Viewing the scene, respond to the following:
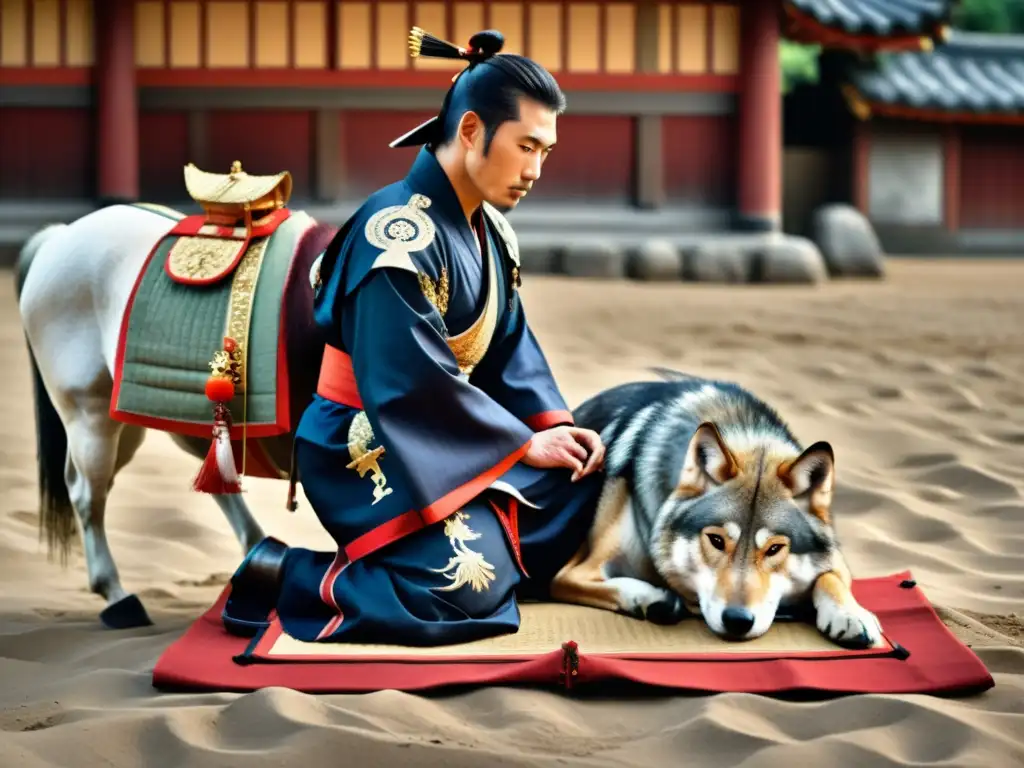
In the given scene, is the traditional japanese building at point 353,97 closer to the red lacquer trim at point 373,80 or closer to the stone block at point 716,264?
the red lacquer trim at point 373,80

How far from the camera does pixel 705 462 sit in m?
3.44

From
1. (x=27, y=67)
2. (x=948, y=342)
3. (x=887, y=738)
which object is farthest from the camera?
(x=27, y=67)

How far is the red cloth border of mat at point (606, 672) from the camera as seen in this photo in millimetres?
3088

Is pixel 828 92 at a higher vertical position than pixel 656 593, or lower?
higher

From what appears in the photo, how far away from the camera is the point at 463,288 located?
356 cm

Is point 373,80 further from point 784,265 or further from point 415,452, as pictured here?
point 415,452

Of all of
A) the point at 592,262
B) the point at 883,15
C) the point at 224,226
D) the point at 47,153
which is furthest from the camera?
the point at 883,15

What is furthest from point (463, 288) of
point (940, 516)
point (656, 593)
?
point (940, 516)

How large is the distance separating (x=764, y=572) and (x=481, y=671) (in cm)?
70

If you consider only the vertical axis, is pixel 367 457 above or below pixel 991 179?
below

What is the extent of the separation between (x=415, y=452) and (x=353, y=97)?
9206mm

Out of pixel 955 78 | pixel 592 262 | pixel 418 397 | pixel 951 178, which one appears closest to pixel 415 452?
pixel 418 397

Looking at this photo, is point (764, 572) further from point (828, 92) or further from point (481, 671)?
point (828, 92)

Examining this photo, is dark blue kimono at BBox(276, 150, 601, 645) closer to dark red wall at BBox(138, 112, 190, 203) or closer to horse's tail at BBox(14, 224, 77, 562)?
horse's tail at BBox(14, 224, 77, 562)
